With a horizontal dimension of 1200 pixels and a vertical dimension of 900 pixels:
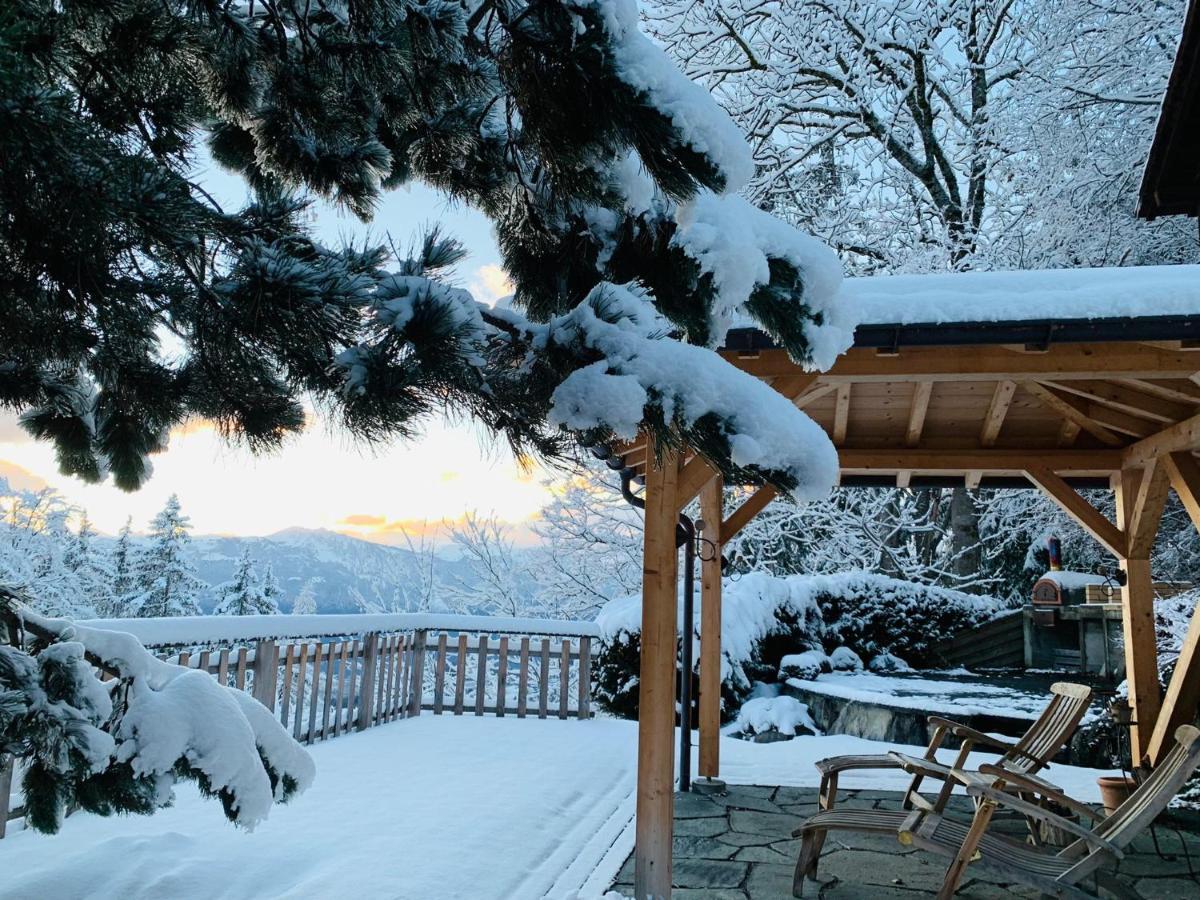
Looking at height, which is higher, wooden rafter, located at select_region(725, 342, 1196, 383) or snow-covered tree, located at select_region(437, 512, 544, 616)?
wooden rafter, located at select_region(725, 342, 1196, 383)

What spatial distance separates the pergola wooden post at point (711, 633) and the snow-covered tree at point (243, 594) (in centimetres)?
1159

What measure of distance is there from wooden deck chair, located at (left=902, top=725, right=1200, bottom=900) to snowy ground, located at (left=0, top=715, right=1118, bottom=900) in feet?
4.46

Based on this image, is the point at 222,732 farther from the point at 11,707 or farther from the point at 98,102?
the point at 98,102

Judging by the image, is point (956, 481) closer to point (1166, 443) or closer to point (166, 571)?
point (1166, 443)

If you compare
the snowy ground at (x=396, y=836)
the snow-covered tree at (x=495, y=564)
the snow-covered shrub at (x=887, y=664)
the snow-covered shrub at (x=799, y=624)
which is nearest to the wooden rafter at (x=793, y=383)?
the snowy ground at (x=396, y=836)

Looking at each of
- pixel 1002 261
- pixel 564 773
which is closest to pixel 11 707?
pixel 564 773

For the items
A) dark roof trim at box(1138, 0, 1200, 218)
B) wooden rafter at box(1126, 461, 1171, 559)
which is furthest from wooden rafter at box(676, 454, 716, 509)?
dark roof trim at box(1138, 0, 1200, 218)

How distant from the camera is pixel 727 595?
346 inches

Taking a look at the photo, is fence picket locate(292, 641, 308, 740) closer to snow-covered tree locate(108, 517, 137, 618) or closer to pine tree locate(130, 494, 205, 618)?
pine tree locate(130, 494, 205, 618)

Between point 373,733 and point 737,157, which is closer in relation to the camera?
point 737,157

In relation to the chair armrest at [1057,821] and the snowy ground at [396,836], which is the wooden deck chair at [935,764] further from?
the snowy ground at [396,836]

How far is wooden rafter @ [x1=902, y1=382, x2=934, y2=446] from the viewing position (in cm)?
494

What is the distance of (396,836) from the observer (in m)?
4.01

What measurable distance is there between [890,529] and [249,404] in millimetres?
11359
